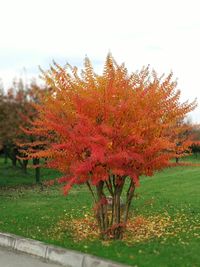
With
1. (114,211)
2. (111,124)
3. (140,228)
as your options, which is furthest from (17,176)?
(111,124)

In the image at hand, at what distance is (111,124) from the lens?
30.7ft

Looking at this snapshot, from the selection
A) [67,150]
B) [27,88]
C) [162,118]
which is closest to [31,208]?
[67,150]

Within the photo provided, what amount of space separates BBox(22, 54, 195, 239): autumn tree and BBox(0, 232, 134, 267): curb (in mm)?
1224

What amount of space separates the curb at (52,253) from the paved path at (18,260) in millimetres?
206

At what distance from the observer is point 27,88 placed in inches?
1272

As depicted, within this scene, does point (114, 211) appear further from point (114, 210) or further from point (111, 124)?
point (111, 124)

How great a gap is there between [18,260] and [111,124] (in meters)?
3.18

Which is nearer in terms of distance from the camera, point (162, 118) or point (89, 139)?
point (89, 139)

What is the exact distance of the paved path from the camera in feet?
27.5

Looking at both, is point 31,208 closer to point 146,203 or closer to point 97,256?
point 146,203

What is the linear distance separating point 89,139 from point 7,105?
2214cm

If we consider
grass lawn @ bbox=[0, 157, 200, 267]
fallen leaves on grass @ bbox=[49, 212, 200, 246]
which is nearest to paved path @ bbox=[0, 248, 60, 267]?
grass lawn @ bbox=[0, 157, 200, 267]

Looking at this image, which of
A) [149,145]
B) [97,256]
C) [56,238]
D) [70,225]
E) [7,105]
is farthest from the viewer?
[7,105]

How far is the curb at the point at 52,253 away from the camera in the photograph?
811 cm
